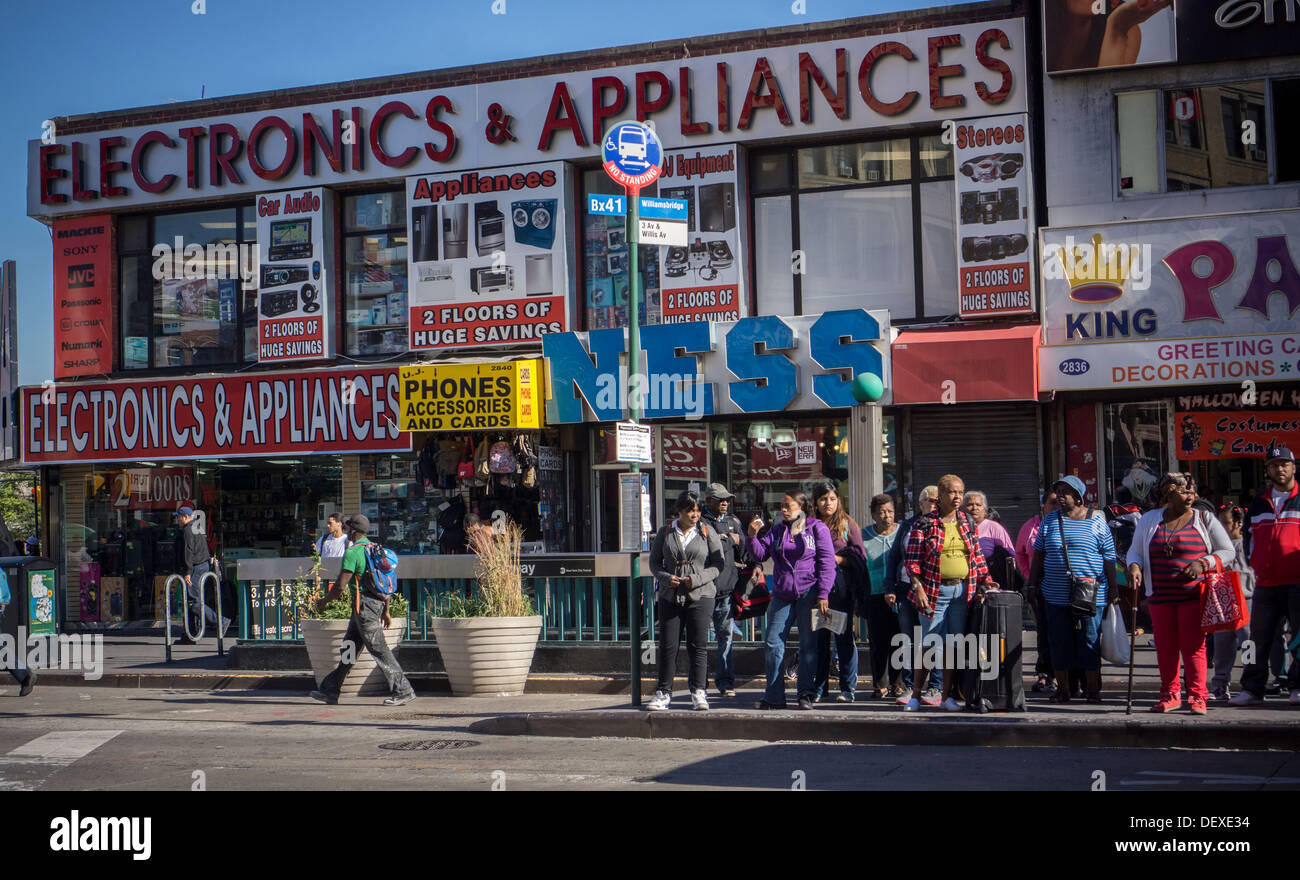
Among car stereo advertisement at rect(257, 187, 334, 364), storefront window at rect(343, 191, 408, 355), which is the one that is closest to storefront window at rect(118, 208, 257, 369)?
car stereo advertisement at rect(257, 187, 334, 364)

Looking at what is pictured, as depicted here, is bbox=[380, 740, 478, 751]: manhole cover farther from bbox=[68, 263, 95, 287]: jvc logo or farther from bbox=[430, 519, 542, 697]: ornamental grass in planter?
bbox=[68, 263, 95, 287]: jvc logo

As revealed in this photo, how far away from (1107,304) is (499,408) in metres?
8.31

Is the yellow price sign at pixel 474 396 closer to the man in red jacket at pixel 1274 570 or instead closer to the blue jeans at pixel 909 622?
the blue jeans at pixel 909 622

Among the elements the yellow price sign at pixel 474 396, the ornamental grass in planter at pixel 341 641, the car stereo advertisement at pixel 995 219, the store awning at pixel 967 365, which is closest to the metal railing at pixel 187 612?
the ornamental grass in planter at pixel 341 641

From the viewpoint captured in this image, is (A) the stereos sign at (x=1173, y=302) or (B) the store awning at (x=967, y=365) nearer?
(A) the stereos sign at (x=1173, y=302)

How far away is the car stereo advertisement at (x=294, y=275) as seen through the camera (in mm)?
22141

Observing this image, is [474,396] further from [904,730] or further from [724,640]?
[904,730]

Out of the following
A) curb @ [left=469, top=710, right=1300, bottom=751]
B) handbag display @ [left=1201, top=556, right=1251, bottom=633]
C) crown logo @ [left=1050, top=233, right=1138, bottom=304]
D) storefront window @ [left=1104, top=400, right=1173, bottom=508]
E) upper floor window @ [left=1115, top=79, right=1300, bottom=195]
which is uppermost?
upper floor window @ [left=1115, top=79, right=1300, bottom=195]

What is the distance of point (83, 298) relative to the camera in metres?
23.7

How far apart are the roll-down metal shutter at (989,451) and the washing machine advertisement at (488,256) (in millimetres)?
5620

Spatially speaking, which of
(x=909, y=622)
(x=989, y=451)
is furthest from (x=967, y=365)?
(x=909, y=622)

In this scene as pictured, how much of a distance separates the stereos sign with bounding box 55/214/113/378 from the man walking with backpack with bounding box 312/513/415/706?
11.4 meters

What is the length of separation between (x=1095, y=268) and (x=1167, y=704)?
8.05 m
